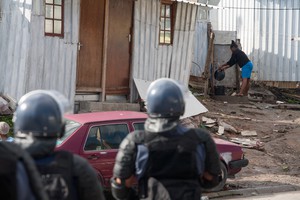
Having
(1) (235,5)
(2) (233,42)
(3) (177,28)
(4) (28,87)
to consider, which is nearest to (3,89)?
(4) (28,87)

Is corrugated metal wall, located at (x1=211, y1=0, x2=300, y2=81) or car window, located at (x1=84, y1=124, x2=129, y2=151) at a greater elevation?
corrugated metal wall, located at (x1=211, y1=0, x2=300, y2=81)

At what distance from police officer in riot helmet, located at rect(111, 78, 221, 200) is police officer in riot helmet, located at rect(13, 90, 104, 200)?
2.34 ft

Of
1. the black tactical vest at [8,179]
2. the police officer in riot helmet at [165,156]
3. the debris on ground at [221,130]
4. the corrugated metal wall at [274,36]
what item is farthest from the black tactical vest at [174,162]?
the corrugated metal wall at [274,36]

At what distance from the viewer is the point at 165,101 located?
3.77 metres

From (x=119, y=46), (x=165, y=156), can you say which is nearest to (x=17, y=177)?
(x=165, y=156)

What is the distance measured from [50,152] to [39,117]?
0.74ft

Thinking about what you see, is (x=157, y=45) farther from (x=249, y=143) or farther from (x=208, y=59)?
(x=208, y=59)

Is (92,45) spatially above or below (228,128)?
above

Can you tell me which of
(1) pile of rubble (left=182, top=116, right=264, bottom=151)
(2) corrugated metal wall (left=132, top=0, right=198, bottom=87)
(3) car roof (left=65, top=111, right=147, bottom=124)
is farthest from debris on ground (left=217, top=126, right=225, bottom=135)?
(3) car roof (left=65, top=111, right=147, bottom=124)

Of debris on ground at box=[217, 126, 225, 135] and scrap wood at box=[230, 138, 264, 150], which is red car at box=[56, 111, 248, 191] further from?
debris on ground at box=[217, 126, 225, 135]

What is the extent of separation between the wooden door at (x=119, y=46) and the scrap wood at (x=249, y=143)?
9.56 feet

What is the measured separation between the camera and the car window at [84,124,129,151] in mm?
7730

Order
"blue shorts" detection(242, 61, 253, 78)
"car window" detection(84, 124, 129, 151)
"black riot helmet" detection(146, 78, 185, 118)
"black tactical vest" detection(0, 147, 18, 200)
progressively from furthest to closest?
"blue shorts" detection(242, 61, 253, 78) → "car window" detection(84, 124, 129, 151) → "black riot helmet" detection(146, 78, 185, 118) → "black tactical vest" detection(0, 147, 18, 200)

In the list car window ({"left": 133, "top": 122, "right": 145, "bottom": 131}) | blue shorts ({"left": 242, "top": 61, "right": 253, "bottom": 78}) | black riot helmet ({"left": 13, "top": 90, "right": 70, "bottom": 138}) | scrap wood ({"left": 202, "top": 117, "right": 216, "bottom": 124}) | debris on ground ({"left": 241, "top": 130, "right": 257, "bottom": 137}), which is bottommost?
debris on ground ({"left": 241, "top": 130, "right": 257, "bottom": 137})
